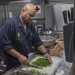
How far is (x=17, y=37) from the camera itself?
1.77m

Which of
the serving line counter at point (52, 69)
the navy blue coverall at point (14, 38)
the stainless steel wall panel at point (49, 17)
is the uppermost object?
the stainless steel wall panel at point (49, 17)

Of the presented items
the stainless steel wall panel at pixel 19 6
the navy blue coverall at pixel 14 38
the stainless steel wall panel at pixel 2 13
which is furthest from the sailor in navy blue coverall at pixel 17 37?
the stainless steel wall panel at pixel 19 6

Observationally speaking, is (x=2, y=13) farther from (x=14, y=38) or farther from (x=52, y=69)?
(x=52, y=69)

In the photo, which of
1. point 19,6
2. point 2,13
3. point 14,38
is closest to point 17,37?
point 14,38

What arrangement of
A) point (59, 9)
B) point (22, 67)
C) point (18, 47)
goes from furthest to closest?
point (59, 9) < point (18, 47) < point (22, 67)

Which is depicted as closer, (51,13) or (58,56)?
(58,56)

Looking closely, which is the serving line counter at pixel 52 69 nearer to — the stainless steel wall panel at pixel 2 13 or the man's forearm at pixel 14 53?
the man's forearm at pixel 14 53

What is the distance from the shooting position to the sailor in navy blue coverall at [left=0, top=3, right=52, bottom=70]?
169 cm

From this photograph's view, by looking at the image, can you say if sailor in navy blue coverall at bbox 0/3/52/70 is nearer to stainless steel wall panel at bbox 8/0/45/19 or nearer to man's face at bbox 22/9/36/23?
man's face at bbox 22/9/36/23

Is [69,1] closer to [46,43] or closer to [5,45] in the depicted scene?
[46,43]

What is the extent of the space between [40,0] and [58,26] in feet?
1.73

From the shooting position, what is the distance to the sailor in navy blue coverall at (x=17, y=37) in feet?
5.54

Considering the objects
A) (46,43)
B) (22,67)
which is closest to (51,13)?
(46,43)

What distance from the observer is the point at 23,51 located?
6.03ft
